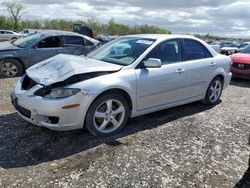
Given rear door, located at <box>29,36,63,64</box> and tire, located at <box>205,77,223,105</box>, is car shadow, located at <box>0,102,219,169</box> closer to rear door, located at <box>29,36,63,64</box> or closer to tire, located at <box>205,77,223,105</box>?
tire, located at <box>205,77,223,105</box>

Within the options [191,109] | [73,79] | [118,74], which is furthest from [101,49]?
[191,109]

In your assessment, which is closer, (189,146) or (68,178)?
(68,178)

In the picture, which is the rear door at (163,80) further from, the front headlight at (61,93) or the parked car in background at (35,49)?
the parked car in background at (35,49)

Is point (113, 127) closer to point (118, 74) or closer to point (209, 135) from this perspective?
point (118, 74)

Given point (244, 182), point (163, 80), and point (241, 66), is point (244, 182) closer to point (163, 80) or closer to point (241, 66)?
point (163, 80)

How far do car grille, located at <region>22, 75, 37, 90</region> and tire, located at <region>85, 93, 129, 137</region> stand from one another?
0.92 meters

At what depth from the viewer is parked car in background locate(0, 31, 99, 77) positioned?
8148 millimetres

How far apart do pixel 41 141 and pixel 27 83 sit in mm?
909

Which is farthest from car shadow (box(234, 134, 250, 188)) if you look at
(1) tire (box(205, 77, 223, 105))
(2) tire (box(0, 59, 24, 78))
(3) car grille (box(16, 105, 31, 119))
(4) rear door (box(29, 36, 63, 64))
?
(2) tire (box(0, 59, 24, 78))

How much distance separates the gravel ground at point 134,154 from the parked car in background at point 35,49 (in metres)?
3.30

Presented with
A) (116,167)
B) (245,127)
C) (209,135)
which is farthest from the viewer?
(245,127)

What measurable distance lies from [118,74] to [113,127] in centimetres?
81

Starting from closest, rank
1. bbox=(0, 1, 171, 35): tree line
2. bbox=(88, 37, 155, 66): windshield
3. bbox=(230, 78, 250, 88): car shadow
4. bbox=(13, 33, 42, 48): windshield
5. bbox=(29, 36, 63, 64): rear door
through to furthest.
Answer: bbox=(88, 37, 155, 66): windshield
bbox=(29, 36, 63, 64): rear door
bbox=(13, 33, 42, 48): windshield
bbox=(230, 78, 250, 88): car shadow
bbox=(0, 1, 171, 35): tree line

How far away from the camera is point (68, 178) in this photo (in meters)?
3.11
